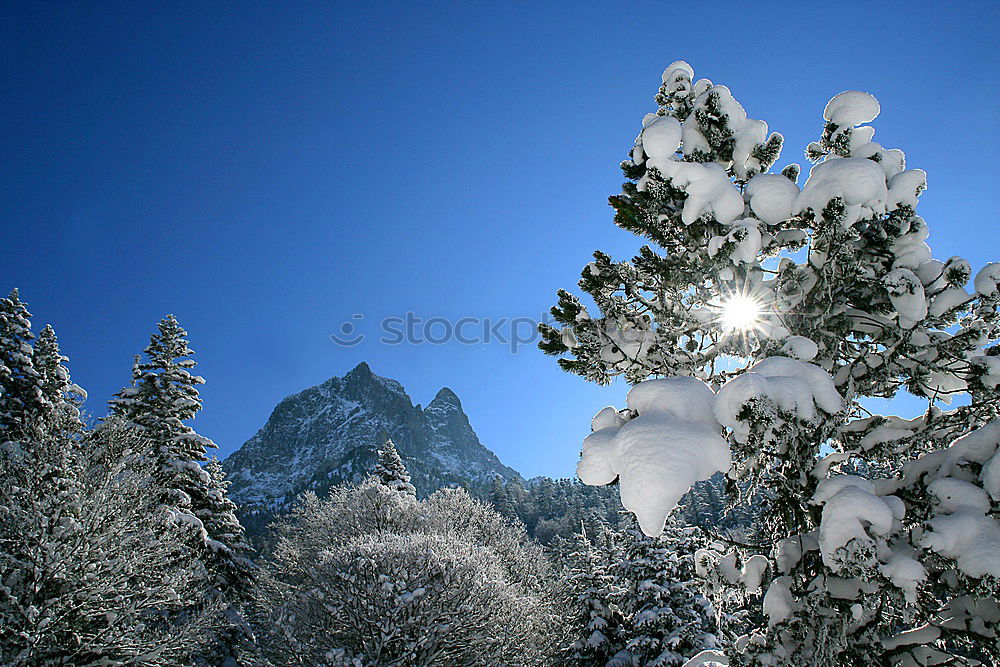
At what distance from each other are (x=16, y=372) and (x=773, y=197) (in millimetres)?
22223

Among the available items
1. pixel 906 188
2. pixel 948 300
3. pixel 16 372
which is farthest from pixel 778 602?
pixel 16 372

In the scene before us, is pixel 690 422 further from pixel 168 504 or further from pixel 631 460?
pixel 168 504

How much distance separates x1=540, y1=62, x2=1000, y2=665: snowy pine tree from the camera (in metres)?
2.93

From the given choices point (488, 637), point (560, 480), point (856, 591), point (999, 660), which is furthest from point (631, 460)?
point (560, 480)

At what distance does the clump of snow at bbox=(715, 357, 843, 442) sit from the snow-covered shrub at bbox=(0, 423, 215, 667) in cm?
1254

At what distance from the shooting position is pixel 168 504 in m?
15.6

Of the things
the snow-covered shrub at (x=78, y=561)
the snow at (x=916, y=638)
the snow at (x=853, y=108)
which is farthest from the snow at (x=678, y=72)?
the snow-covered shrub at (x=78, y=561)

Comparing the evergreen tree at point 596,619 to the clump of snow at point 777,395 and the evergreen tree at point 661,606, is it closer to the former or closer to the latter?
the evergreen tree at point 661,606

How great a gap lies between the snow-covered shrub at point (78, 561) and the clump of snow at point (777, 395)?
12.5 meters

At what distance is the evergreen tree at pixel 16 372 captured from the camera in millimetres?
15539

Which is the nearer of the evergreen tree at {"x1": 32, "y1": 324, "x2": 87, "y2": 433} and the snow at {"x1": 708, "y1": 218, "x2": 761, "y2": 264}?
the snow at {"x1": 708, "y1": 218, "x2": 761, "y2": 264}

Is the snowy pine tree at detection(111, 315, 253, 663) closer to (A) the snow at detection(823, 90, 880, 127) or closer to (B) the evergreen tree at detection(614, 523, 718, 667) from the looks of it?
(B) the evergreen tree at detection(614, 523, 718, 667)

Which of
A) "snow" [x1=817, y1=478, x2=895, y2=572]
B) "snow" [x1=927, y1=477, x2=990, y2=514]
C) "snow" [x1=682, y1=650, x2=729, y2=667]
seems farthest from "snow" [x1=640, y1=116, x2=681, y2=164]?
"snow" [x1=682, y1=650, x2=729, y2=667]

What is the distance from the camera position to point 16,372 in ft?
52.7
